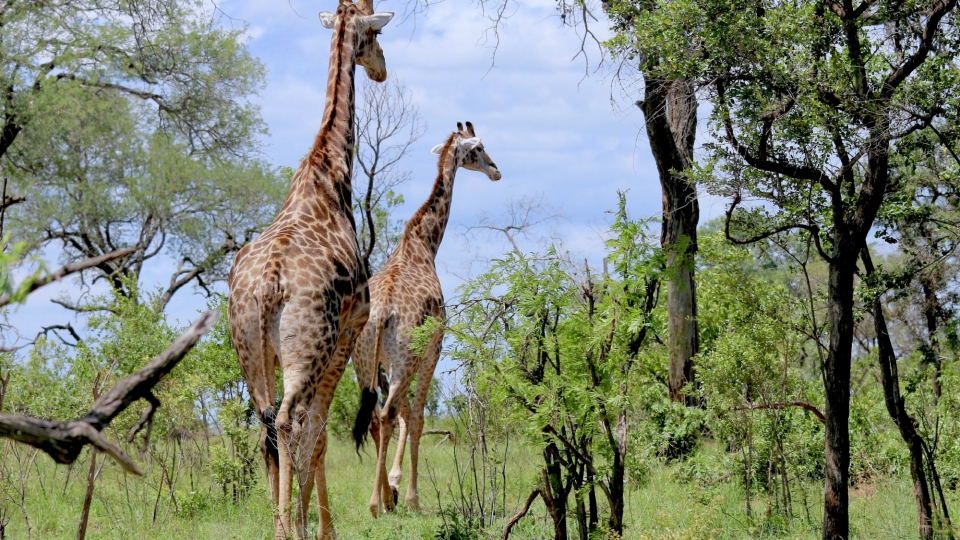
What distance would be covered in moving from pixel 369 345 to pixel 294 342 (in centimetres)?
293

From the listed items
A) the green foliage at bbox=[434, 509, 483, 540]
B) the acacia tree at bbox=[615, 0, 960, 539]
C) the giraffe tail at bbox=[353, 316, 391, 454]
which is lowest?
the green foliage at bbox=[434, 509, 483, 540]

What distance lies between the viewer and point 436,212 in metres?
11.2

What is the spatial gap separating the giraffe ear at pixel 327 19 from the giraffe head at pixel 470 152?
92.5 inches

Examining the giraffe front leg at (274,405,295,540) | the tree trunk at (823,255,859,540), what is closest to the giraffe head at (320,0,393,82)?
the giraffe front leg at (274,405,295,540)

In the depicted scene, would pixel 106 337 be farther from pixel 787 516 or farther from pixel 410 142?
pixel 410 142

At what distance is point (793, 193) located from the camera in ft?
26.2

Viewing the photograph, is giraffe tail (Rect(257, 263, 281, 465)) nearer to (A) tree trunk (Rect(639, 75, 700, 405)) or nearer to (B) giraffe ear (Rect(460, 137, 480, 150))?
(A) tree trunk (Rect(639, 75, 700, 405))

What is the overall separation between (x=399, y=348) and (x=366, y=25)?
3.06m

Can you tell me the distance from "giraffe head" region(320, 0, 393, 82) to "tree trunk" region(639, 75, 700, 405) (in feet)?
8.54

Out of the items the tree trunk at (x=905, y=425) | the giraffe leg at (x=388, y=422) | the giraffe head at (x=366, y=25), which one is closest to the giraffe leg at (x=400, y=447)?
the giraffe leg at (x=388, y=422)

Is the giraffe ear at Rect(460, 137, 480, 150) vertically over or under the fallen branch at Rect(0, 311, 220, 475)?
over

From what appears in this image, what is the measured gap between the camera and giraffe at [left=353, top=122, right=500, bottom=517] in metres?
9.41

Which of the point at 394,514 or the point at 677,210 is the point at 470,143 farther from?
the point at 394,514

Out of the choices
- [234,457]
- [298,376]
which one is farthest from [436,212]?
[298,376]
